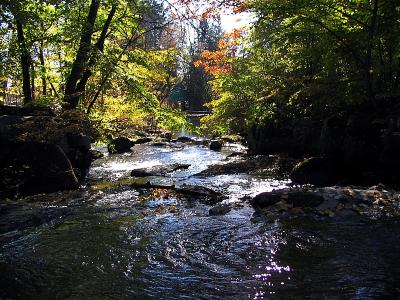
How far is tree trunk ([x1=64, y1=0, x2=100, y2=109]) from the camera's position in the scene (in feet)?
38.7

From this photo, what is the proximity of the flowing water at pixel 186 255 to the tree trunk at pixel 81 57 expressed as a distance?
5.00m

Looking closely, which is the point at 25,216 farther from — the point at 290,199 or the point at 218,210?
the point at 290,199

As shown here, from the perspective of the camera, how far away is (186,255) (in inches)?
222

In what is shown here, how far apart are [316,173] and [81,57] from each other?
26.5ft

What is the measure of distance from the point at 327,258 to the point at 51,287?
3.72 m

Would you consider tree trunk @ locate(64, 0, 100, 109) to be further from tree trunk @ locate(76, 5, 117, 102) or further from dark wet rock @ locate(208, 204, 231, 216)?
dark wet rock @ locate(208, 204, 231, 216)

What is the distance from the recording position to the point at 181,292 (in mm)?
4559

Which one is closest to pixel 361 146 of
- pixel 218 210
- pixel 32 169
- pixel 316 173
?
pixel 316 173

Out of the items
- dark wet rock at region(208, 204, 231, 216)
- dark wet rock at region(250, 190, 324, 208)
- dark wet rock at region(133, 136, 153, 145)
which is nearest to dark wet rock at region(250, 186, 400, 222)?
dark wet rock at region(250, 190, 324, 208)

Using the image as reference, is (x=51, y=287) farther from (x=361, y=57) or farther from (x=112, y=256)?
(x=361, y=57)

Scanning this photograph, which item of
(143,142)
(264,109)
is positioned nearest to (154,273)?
(264,109)

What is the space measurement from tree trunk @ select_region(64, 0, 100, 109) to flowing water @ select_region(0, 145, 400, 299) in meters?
5.00

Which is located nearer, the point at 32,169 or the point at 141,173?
the point at 32,169

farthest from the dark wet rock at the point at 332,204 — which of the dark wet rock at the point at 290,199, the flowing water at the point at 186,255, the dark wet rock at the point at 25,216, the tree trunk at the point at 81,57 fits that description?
the tree trunk at the point at 81,57
